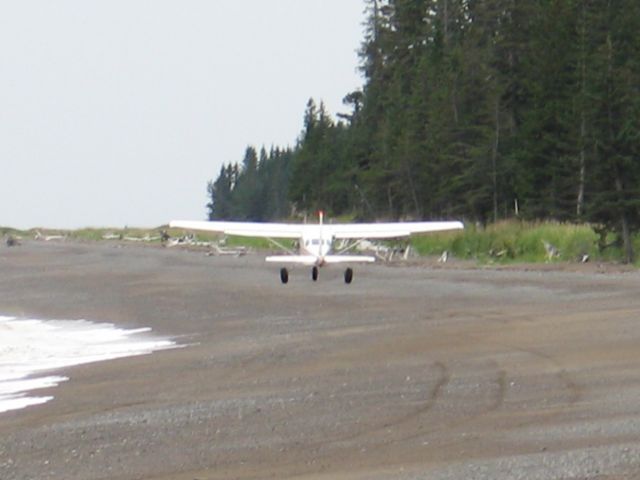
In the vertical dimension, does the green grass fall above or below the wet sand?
above

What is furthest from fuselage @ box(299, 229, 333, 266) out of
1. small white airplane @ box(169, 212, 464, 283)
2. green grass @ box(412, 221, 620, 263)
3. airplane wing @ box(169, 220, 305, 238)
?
green grass @ box(412, 221, 620, 263)

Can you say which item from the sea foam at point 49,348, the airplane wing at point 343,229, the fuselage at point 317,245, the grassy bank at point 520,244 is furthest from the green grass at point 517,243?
the sea foam at point 49,348

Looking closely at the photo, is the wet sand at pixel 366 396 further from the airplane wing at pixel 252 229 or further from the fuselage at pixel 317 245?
the airplane wing at pixel 252 229

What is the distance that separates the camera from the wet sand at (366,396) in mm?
10141

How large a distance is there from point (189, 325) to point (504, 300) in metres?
5.49

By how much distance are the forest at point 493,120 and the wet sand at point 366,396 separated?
10.00 m

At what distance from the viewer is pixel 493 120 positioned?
53.5 meters

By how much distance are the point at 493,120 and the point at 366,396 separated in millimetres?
40966

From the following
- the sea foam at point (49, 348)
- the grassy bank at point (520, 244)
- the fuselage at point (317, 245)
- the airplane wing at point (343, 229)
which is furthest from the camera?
the airplane wing at point (343, 229)

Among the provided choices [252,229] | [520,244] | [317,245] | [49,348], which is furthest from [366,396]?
[252,229]

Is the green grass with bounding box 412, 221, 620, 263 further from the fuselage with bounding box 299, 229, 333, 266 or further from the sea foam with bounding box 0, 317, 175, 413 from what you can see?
the sea foam with bounding box 0, 317, 175, 413

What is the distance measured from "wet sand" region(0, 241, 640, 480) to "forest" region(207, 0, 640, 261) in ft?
32.8

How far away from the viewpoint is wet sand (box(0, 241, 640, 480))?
10.1m

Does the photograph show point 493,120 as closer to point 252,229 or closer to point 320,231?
point 252,229
